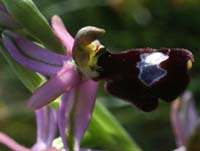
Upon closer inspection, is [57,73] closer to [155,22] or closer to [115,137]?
[115,137]

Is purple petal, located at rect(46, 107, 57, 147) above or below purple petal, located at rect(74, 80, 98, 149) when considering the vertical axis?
below

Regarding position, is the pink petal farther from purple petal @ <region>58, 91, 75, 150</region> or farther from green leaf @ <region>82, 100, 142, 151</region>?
green leaf @ <region>82, 100, 142, 151</region>

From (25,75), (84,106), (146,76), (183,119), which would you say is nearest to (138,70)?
(146,76)

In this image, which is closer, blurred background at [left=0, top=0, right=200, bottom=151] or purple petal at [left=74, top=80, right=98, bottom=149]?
purple petal at [left=74, top=80, right=98, bottom=149]

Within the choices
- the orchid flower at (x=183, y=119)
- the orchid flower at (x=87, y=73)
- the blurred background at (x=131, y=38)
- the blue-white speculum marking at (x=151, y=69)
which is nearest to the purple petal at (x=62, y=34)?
the orchid flower at (x=87, y=73)

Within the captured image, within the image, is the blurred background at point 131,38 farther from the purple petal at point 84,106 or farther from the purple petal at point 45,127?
the purple petal at point 84,106

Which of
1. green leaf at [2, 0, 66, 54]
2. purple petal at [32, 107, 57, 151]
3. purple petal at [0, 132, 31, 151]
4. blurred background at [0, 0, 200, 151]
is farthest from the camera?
blurred background at [0, 0, 200, 151]

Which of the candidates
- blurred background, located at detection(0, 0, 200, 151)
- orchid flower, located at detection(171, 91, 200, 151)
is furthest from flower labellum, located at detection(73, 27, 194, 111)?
→ blurred background, located at detection(0, 0, 200, 151)

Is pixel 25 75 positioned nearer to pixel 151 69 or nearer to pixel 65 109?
pixel 65 109

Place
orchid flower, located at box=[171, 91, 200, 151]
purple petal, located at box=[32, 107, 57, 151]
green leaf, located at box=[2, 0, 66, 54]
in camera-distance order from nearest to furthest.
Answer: green leaf, located at box=[2, 0, 66, 54] < purple petal, located at box=[32, 107, 57, 151] < orchid flower, located at box=[171, 91, 200, 151]

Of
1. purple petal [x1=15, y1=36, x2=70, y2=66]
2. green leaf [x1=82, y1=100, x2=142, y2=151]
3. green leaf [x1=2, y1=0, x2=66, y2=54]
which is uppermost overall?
green leaf [x1=2, y1=0, x2=66, y2=54]
